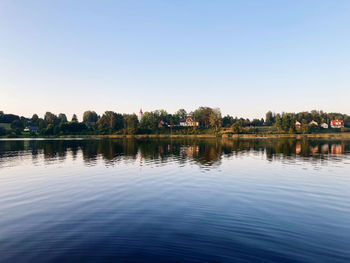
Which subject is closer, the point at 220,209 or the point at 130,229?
the point at 130,229

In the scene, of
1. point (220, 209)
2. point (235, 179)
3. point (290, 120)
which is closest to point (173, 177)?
point (235, 179)

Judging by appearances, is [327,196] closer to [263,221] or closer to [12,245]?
[263,221]

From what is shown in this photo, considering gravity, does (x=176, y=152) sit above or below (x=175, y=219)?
below

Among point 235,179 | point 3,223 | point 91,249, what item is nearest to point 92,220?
point 91,249

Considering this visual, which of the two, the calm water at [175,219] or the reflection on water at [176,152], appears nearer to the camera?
the calm water at [175,219]

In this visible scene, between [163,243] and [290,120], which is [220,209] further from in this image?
[290,120]

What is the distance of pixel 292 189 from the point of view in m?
24.5

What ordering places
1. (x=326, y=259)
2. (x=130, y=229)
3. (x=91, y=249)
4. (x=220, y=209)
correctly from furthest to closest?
(x=220, y=209) < (x=130, y=229) < (x=91, y=249) < (x=326, y=259)

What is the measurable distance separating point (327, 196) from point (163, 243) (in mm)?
18897

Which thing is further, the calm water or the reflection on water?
the reflection on water

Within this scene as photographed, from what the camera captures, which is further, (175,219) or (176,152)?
(176,152)

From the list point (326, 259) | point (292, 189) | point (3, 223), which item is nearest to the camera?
point (326, 259)

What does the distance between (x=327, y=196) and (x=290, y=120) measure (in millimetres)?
185034

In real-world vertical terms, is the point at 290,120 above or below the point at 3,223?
above
